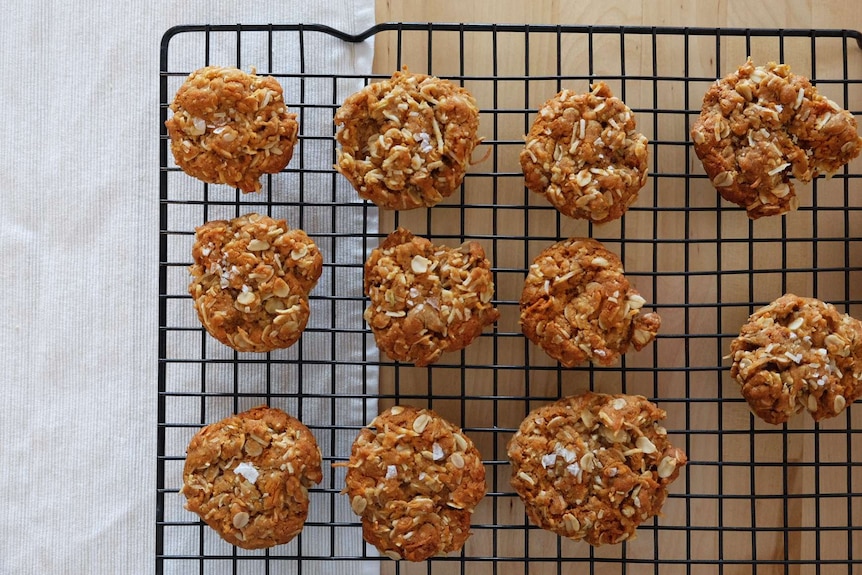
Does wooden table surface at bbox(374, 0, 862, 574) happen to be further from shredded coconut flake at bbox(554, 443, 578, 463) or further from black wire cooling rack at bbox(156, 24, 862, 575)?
shredded coconut flake at bbox(554, 443, 578, 463)

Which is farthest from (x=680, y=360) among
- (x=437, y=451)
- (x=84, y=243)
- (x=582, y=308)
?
(x=84, y=243)

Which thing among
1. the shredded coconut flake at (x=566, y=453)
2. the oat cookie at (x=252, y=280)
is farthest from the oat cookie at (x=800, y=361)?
the oat cookie at (x=252, y=280)

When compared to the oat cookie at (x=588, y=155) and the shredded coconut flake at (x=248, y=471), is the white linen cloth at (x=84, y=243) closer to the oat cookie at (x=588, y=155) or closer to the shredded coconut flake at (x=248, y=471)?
the shredded coconut flake at (x=248, y=471)

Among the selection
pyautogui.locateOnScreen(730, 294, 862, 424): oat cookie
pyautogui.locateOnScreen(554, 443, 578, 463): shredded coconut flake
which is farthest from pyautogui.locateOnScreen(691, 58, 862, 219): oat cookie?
pyautogui.locateOnScreen(554, 443, 578, 463): shredded coconut flake

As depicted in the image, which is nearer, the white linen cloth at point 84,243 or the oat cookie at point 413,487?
the oat cookie at point 413,487

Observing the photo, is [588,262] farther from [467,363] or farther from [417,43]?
[417,43]

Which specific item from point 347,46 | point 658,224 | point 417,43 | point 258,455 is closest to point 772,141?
point 658,224
